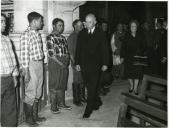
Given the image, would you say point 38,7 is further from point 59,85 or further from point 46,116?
point 46,116

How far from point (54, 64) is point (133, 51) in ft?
6.13

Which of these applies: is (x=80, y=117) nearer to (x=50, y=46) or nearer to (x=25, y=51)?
(x=50, y=46)

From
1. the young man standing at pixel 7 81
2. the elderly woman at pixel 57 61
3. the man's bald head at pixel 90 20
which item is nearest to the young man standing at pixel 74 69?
the elderly woman at pixel 57 61

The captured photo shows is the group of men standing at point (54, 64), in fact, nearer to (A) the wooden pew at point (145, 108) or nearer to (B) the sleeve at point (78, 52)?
(B) the sleeve at point (78, 52)

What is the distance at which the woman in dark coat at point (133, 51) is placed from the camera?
20.8 ft

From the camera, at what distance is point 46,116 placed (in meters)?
5.15

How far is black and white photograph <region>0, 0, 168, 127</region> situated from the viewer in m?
3.84

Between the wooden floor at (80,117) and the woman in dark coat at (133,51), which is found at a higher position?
the woman in dark coat at (133,51)

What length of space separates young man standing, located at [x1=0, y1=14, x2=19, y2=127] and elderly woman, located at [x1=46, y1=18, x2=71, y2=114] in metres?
1.28

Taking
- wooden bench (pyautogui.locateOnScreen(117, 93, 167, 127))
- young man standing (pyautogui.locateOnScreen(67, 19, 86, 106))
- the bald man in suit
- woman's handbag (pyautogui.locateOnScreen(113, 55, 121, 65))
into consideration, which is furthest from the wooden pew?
woman's handbag (pyautogui.locateOnScreen(113, 55, 121, 65))

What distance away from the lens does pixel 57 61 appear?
5.20 meters

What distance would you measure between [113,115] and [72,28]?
1.89 m

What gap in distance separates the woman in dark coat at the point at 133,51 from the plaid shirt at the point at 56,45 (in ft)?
5.28

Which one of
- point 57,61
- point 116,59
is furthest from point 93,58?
point 116,59
